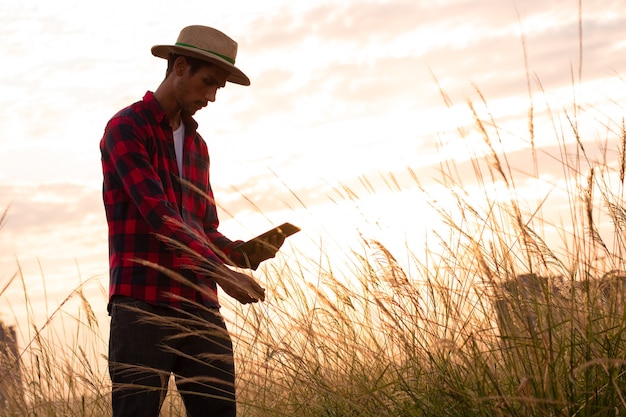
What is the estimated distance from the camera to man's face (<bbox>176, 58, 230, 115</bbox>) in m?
2.79

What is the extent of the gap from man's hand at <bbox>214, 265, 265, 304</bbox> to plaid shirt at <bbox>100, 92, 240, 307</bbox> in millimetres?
81

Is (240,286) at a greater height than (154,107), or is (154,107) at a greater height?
(154,107)

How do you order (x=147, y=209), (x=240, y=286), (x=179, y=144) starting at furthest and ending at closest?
1. (x=179, y=144)
2. (x=147, y=209)
3. (x=240, y=286)

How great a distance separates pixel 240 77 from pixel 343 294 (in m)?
0.97

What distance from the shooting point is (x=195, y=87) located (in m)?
2.79

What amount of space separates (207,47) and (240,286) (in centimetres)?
103

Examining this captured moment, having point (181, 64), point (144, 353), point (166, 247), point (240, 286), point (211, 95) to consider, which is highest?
point (181, 64)

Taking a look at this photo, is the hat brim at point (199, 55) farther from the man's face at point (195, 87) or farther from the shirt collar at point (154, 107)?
the shirt collar at point (154, 107)

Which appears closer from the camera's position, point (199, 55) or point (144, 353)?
point (144, 353)

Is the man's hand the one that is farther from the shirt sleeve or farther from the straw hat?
the straw hat

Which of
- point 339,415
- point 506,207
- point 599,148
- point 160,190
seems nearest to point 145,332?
point 160,190

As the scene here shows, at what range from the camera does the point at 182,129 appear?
297 cm

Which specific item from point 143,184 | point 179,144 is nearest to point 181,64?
point 179,144

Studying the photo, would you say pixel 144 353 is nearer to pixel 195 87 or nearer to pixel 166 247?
pixel 166 247
